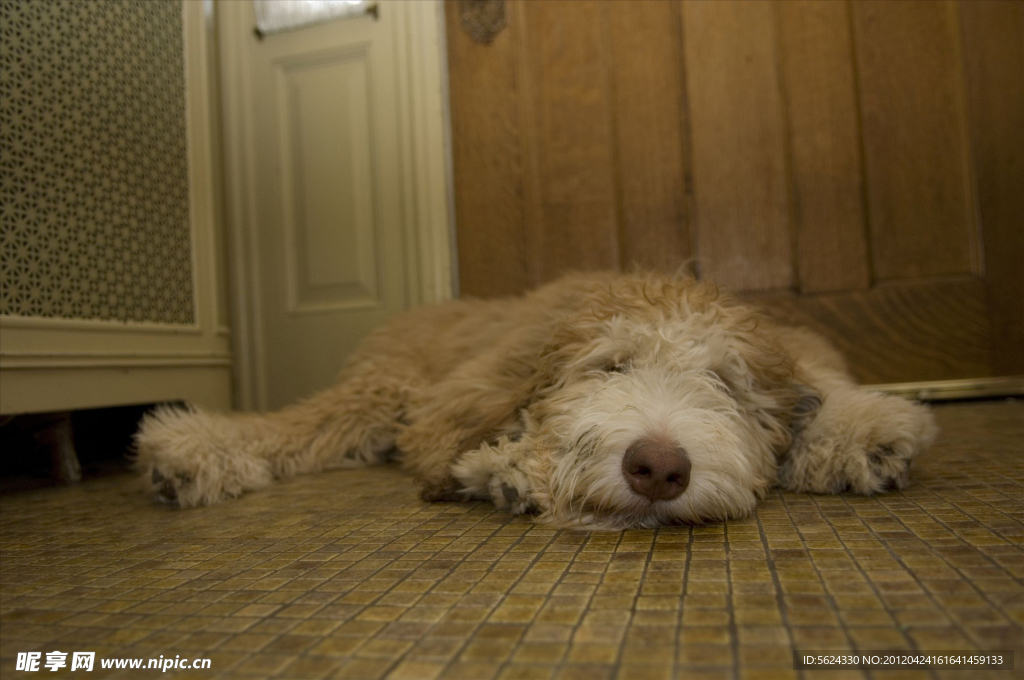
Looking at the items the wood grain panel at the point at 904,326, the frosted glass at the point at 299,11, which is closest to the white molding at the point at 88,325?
the frosted glass at the point at 299,11

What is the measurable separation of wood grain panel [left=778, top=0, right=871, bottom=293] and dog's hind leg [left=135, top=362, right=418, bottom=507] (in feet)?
5.90

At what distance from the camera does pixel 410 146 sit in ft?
10.0

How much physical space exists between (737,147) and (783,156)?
0.19 m

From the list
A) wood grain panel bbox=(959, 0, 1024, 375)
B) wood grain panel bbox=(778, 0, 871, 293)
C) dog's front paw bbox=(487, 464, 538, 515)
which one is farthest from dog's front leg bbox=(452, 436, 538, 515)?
wood grain panel bbox=(959, 0, 1024, 375)

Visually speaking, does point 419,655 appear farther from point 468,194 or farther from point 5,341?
point 468,194

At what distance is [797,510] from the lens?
1428mm

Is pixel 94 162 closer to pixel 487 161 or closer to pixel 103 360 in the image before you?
pixel 103 360

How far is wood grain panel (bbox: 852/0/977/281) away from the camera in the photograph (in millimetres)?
2639

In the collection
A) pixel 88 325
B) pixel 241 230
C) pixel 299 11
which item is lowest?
pixel 88 325

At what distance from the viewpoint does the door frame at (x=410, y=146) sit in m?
2.98

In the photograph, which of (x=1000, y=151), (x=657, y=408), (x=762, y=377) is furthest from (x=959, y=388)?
(x=657, y=408)

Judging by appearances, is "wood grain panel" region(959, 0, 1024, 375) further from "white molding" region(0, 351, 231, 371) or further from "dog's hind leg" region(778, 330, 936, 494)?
"white molding" region(0, 351, 231, 371)

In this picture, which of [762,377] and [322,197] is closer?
[762,377]

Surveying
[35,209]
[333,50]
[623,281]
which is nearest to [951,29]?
[623,281]
